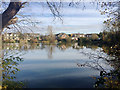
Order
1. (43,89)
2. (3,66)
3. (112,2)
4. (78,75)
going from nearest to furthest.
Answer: (112,2)
(3,66)
(43,89)
(78,75)

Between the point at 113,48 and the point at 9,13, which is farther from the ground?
the point at 9,13

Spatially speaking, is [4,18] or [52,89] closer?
[4,18]

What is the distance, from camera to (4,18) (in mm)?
2980

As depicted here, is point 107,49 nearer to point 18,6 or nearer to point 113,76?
point 113,76

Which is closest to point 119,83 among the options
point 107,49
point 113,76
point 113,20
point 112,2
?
point 113,76

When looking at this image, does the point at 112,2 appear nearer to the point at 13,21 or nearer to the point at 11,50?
the point at 13,21

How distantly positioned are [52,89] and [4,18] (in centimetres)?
298

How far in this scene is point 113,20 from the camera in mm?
3010

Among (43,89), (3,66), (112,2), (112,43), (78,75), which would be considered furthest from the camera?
(78,75)

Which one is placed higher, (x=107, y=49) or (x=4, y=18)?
(x=4, y=18)

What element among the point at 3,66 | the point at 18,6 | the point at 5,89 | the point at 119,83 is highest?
the point at 18,6

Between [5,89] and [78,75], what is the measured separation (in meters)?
3.69

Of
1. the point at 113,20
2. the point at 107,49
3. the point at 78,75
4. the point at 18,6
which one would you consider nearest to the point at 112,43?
the point at 107,49

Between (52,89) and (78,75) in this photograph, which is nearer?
(52,89)
